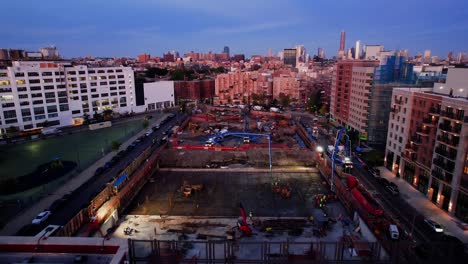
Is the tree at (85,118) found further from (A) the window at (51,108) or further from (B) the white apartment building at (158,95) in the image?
(B) the white apartment building at (158,95)

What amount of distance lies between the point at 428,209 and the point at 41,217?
88.5 feet

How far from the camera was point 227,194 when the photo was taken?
77.7 feet

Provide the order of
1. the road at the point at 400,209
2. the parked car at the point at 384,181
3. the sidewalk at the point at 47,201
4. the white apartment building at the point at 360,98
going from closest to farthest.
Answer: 1. the road at the point at 400,209
2. the sidewalk at the point at 47,201
3. the parked car at the point at 384,181
4. the white apartment building at the point at 360,98

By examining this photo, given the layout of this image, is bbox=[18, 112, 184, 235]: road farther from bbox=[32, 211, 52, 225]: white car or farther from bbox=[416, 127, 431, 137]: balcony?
bbox=[416, 127, 431, 137]: balcony

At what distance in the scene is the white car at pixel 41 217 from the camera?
18.6 metres

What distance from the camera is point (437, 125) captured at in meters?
23.0

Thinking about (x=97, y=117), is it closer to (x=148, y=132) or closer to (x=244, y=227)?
(x=148, y=132)

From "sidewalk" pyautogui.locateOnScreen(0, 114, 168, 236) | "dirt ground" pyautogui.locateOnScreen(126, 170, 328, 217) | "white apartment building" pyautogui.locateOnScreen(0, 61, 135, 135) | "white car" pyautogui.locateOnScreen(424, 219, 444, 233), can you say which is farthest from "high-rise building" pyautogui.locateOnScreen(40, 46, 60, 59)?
"white car" pyautogui.locateOnScreen(424, 219, 444, 233)

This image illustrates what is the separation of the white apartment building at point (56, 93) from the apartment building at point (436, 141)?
47438mm

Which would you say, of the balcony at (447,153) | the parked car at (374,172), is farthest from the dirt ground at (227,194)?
the balcony at (447,153)

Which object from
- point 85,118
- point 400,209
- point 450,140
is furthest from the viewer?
point 85,118

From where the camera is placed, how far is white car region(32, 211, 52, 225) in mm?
18562

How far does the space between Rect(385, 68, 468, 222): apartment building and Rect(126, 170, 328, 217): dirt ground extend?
8158 millimetres

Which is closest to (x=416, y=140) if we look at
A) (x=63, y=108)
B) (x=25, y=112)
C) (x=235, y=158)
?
(x=235, y=158)
